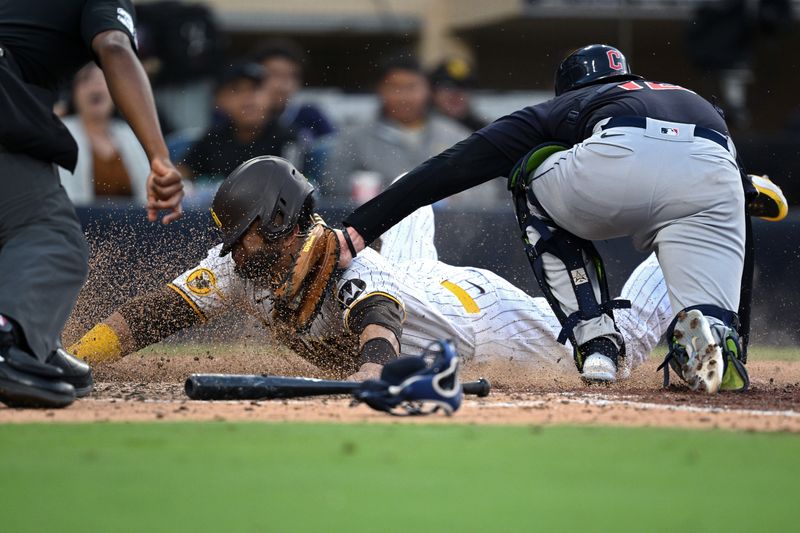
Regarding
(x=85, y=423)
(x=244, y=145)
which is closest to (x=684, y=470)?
(x=85, y=423)

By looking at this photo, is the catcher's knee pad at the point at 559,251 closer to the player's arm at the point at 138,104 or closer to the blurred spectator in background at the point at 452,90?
the player's arm at the point at 138,104

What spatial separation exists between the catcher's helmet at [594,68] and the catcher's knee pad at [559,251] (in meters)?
0.38

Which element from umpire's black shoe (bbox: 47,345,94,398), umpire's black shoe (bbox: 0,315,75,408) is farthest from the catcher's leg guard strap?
umpire's black shoe (bbox: 0,315,75,408)

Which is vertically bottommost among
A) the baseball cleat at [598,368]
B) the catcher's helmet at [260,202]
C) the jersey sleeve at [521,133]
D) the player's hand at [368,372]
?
the player's hand at [368,372]

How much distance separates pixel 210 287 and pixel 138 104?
1506mm

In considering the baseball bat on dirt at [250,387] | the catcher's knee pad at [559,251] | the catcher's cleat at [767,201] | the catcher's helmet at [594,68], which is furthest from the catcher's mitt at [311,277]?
the catcher's cleat at [767,201]

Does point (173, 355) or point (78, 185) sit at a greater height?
point (78, 185)

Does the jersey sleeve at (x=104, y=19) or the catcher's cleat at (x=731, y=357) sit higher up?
the jersey sleeve at (x=104, y=19)

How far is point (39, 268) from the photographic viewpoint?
446cm

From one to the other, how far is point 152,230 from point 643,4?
8.51 metres

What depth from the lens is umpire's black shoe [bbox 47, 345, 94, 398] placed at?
192 inches

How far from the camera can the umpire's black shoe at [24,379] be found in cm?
419

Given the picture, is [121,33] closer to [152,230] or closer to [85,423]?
[85,423]

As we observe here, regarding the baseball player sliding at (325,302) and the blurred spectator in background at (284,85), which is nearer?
the baseball player sliding at (325,302)
